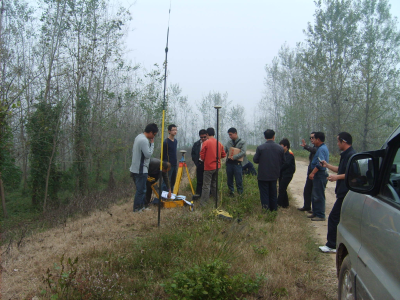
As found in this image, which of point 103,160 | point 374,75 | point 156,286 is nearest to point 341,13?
point 374,75

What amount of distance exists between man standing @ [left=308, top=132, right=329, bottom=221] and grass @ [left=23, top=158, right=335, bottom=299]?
55.2 inches

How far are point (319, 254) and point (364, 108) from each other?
2481cm

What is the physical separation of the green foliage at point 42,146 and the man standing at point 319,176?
13.4 m

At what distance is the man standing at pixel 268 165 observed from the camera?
725 centimetres

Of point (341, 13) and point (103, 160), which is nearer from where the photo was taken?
point (103, 160)

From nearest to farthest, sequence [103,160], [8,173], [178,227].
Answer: [178,227] → [8,173] → [103,160]

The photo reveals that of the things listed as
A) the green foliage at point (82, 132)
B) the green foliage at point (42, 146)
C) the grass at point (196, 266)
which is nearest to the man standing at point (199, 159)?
the grass at point (196, 266)

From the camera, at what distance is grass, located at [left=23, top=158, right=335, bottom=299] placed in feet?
11.6

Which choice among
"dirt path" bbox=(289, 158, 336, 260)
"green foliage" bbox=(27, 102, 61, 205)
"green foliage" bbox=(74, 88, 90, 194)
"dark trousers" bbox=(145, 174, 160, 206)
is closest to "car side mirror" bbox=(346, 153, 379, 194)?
"dirt path" bbox=(289, 158, 336, 260)

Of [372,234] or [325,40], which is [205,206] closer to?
[372,234]

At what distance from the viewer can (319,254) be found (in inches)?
210

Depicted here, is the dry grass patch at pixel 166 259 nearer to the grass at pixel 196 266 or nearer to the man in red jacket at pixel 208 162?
the grass at pixel 196 266

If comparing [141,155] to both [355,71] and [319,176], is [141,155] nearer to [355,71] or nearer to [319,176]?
[319,176]

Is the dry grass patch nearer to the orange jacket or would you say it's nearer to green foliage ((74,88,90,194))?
the orange jacket
